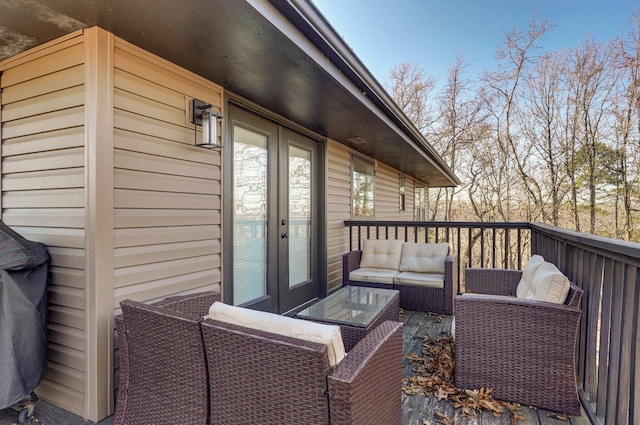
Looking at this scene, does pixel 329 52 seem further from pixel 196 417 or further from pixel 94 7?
pixel 196 417

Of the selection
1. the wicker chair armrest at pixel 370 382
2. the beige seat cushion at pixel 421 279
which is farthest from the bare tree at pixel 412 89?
the wicker chair armrest at pixel 370 382

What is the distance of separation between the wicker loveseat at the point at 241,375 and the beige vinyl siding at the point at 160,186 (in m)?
0.60

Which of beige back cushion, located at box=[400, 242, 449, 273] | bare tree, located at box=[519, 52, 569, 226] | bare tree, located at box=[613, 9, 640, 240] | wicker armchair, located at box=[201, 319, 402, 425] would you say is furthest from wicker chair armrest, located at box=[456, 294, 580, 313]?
bare tree, located at box=[519, 52, 569, 226]

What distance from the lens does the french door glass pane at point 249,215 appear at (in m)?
3.42

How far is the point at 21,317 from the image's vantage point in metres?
2.00

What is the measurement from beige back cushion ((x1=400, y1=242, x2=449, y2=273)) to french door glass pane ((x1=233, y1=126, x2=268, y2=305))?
200cm

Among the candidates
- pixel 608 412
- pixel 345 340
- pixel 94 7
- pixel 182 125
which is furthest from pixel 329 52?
pixel 608 412

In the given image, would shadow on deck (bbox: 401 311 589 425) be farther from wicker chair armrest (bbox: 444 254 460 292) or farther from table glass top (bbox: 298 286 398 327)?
wicker chair armrest (bbox: 444 254 460 292)

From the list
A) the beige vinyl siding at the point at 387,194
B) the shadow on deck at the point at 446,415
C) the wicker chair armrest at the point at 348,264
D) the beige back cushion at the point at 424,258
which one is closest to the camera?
the shadow on deck at the point at 446,415

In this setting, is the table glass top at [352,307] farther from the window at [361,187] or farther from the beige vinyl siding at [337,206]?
the window at [361,187]

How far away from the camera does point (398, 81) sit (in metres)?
12.4

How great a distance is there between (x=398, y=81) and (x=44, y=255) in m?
12.2

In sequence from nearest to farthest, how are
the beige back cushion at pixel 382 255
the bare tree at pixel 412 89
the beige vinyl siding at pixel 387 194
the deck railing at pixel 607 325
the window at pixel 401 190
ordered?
the deck railing at pixel 607 325, the beige back cushion at pixel 382 255, the beige vinyl siding at pixel 387 194, the window at pixel 401 190, the bare tree at pixel 412 89

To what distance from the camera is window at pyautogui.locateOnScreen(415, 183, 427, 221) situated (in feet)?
39.8
